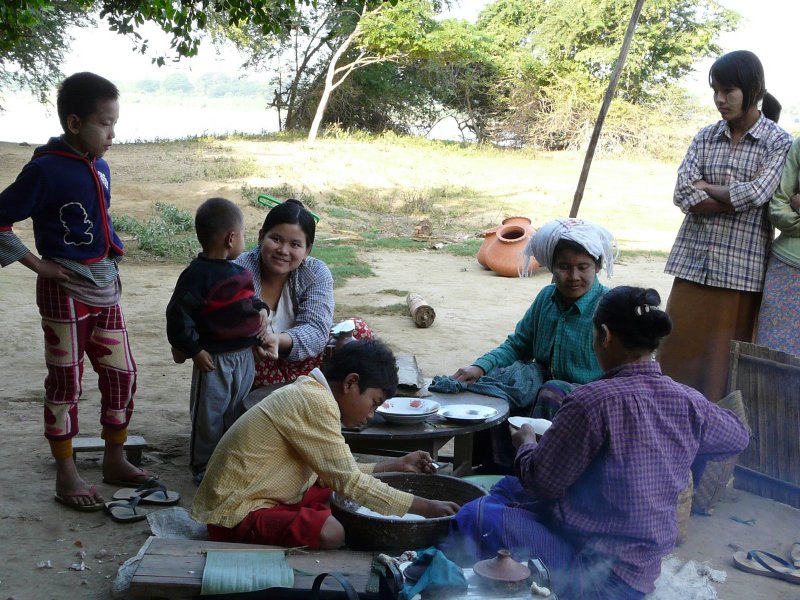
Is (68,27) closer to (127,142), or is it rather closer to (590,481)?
(127,142)

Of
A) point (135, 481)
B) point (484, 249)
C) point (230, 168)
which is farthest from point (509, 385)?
point (230, 168)

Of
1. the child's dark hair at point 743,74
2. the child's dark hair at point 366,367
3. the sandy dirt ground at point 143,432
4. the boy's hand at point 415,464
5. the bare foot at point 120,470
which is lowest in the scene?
the sandy dirt ground at point 143,432

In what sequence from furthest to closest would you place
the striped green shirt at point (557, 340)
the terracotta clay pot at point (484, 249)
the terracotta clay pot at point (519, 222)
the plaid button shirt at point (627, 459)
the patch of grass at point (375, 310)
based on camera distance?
1. the terracotta clay pot at point (519, 222)
2. the terracotta clay pot at point (484, 249)
3. the patch of grass at point (375, 310)
4. the striped green shirt at point (557, 340)
5. the plaid button shirt at point (627, 459)

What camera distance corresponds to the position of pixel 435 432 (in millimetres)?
3027

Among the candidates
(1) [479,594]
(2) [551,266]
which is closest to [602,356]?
(1) [479,594]

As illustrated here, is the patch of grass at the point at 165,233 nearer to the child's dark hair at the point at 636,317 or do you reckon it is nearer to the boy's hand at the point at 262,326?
the boy's hand at the point at 262,326

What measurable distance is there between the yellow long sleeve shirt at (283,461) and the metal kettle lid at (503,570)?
0.51 meters

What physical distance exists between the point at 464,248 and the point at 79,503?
9996mm

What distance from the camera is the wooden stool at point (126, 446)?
380cm

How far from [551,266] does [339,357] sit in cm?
134

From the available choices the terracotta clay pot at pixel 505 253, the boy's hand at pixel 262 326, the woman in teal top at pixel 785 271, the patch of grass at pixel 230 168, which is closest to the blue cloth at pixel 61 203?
the boy's hand at pixel 262 326

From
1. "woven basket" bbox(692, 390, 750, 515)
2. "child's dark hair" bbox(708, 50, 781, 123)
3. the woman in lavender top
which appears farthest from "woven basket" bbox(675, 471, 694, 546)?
"child's dark hair" bbox(708, 50, 781, 123)

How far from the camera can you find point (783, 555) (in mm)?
3225

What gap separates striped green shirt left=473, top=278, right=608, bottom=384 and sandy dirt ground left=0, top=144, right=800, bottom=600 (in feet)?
2.83
